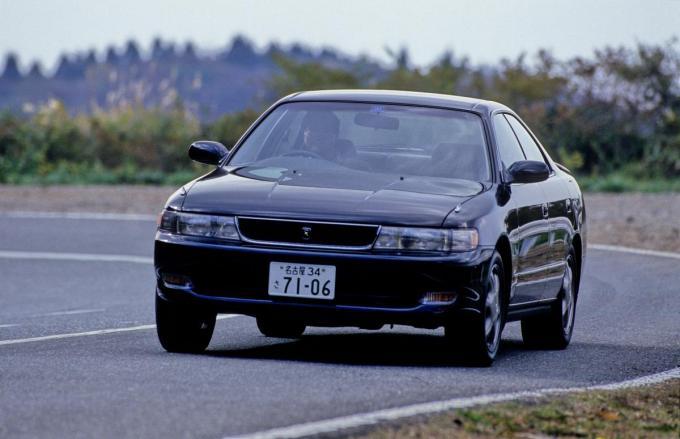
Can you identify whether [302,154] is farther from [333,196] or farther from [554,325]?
[554,325]

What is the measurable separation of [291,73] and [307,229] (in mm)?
32338

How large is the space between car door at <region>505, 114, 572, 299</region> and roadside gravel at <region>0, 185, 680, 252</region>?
390 inches

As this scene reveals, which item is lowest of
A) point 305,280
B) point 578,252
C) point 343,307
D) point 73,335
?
point 73,335

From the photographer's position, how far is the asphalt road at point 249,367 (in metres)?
7.24

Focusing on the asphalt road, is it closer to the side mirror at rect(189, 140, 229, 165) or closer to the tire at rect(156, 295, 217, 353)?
the tire at rect(156, 295, 217, 353)

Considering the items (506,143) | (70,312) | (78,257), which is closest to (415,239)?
(506,143)

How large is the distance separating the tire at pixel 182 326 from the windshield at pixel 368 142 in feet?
3.13

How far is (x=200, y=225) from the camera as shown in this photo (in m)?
9.62

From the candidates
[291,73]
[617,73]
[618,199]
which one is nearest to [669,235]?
[618,199]

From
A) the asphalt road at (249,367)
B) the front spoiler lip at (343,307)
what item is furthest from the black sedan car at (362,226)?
the asphalt road at (249,367)

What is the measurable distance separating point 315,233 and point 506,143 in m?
2.13

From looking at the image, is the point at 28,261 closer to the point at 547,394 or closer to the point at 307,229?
the point at 307,229

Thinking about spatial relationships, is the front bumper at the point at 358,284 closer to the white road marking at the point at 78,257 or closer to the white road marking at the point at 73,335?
the white road marking at the point at 73,335

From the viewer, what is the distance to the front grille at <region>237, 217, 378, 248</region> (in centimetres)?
934
